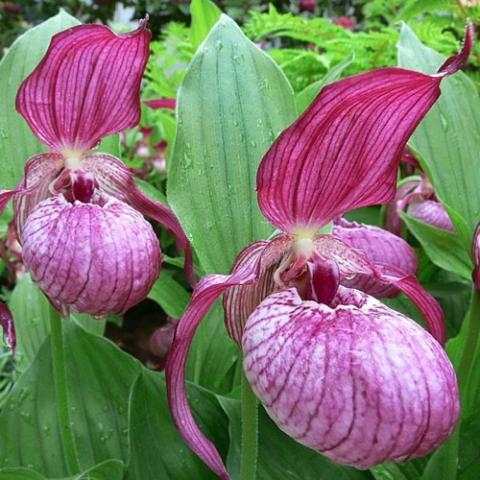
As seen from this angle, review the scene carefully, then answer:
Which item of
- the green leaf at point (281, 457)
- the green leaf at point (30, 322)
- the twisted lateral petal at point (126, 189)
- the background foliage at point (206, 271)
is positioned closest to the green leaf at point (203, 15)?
the background foliage at point (206, 271)

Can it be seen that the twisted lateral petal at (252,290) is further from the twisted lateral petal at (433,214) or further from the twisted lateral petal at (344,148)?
the twisted lateral petal at (433,214)

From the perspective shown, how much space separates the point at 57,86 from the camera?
780mm

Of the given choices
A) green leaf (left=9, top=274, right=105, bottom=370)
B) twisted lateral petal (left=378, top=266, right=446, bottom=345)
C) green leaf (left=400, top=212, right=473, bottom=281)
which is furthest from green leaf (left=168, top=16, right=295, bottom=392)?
green leaf (left=9, top=274, right=105, bottom=370)

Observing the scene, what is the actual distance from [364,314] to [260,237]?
310 mm

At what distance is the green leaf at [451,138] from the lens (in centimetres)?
104

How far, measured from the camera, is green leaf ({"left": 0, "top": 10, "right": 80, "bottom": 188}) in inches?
39.2

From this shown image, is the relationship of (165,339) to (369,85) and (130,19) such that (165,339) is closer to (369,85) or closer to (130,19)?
(369,85)

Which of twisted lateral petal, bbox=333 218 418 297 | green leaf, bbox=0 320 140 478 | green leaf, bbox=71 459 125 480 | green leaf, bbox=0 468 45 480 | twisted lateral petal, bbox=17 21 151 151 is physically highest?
twisted lateral petal, bbox=17 21 151 151

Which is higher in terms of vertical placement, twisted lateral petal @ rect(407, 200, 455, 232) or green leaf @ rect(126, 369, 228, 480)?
twisted lateral petal @ rect(407, 200, 455, 232)

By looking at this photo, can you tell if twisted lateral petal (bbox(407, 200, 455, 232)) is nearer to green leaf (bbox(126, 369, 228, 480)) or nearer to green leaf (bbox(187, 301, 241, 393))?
green leaf (bbox(187, 301, 241, 393))

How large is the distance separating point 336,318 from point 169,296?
68 centimetres

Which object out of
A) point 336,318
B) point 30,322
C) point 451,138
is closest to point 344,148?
point 336,318

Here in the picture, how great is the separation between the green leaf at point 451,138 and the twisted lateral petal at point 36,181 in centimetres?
49

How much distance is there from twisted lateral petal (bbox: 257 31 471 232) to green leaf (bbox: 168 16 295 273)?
0.21 metres
